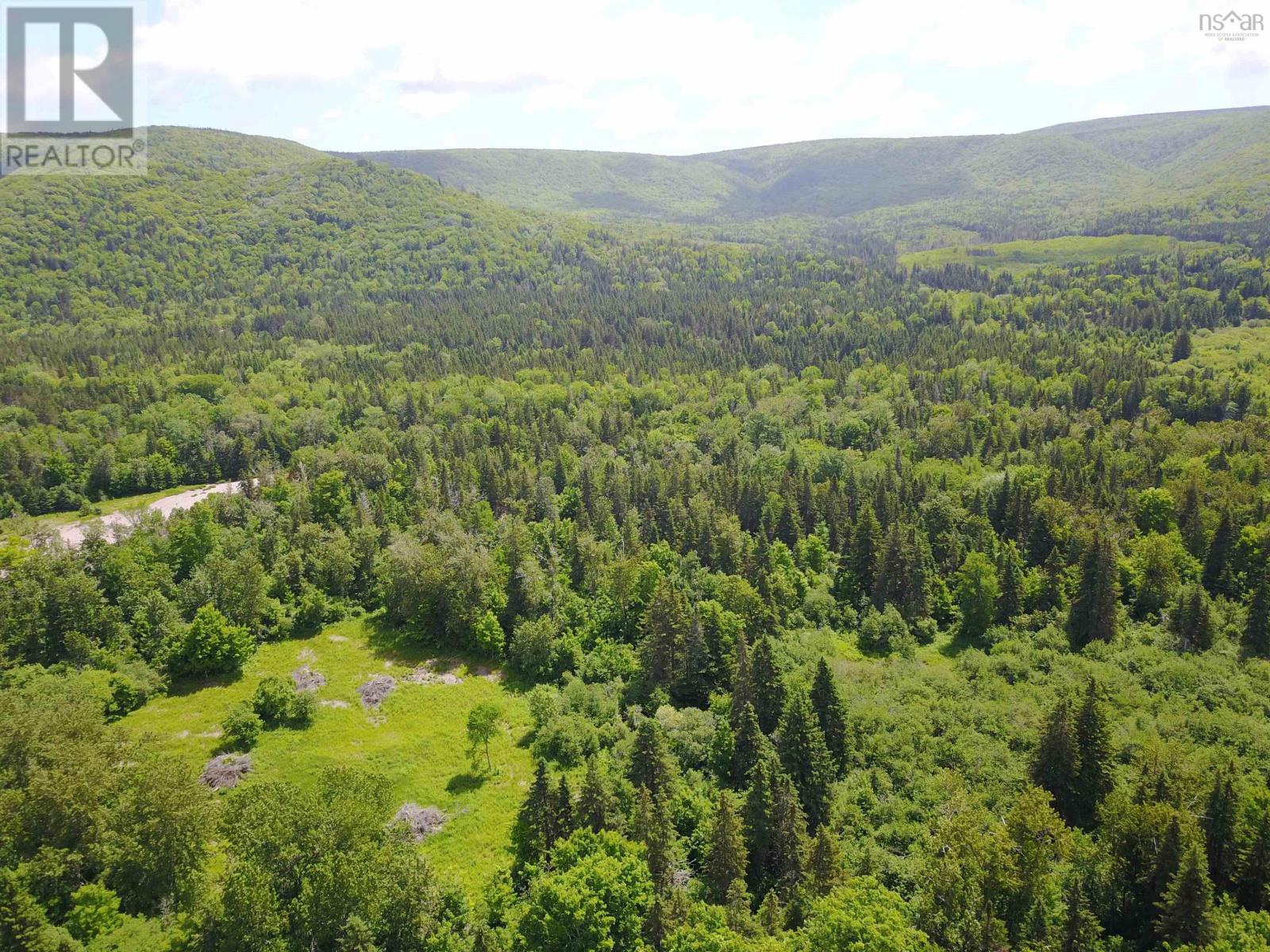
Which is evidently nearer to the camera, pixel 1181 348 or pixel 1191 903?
pixel 1191 903

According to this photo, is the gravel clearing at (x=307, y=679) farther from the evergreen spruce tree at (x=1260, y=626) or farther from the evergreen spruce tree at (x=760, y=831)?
the evergreen spruce tree at (x=1260, y=626)

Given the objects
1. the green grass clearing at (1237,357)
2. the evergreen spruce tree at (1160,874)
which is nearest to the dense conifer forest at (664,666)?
the evergreen spruce tree at (1160,874)

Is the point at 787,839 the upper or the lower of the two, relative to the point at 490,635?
lower

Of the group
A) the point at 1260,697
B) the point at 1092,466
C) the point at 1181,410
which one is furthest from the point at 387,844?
the point at 1181,410

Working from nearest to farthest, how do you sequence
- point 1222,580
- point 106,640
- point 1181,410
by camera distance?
point 106,640
point 1222,580
point 1181,410

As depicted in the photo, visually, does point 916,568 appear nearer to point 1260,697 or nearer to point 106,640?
point 1260,697

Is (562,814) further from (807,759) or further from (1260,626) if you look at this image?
(1260,626)

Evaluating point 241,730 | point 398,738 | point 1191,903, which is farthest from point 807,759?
point 241,730
